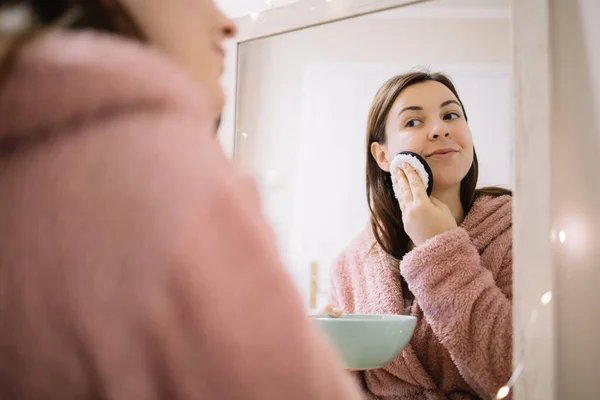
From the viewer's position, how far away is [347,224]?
2.85 ft

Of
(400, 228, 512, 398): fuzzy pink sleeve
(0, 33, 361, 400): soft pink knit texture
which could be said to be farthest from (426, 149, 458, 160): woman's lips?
(0, 33, 361, 400): soft pink knit texture

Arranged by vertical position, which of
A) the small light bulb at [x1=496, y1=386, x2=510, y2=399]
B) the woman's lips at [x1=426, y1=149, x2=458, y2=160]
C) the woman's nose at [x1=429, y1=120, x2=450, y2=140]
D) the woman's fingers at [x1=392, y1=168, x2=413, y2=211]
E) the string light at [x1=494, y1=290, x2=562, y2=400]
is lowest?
the small light bulb at [x1=496, y1=386, x2=510, y2=399]

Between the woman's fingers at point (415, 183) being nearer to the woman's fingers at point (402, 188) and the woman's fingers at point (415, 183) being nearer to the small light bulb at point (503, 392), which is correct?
the woman's fingers at point (402, 188)

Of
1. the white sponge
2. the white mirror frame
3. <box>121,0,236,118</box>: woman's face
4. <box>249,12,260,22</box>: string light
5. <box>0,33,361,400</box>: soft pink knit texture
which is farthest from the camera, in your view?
<box>249,12,260,22</box>: string light

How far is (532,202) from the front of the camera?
0.69 m

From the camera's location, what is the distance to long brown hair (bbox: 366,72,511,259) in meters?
0.75

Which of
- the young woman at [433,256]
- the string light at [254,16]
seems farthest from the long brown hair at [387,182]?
the string light at [254,16]

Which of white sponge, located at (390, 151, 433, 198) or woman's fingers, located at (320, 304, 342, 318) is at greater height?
white sponge, located at (390, 151, 433, 198)

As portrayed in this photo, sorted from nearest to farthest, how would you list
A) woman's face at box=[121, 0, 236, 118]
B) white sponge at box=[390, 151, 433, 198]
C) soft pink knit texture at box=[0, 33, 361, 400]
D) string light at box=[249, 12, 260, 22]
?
soft pink knit texture at box=[0, 33, 361, 400] < woman's face at box=[121, 0, 236, 118] < white sponge at box=[390, 151, 433, 198] < string light at box=[249, 12, 260, 22]

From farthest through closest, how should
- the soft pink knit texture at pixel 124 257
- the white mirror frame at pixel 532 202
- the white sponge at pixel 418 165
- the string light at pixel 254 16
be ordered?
the string light at pixel 254 16
the white sponge at pixel 418 165
the white mirror frame at pixel 532 202
the soft pink knit texture at pixel 124 257

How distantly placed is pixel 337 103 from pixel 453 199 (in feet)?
0.84

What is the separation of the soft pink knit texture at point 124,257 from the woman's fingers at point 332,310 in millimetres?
504

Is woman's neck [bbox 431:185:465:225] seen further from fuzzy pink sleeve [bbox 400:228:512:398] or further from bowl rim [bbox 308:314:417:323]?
bowl rim [bbox 308:314:417:323]

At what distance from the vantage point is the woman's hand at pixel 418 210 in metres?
0.75
